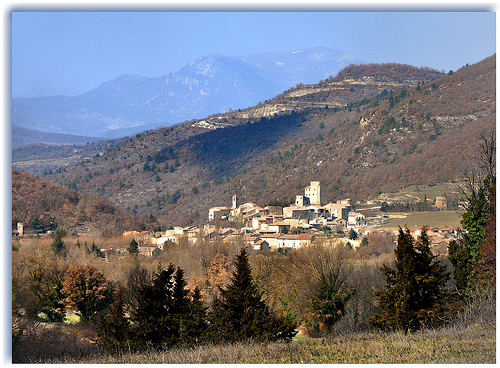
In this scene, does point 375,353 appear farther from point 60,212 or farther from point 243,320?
point 60,212

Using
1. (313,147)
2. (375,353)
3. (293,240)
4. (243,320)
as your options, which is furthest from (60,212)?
(375,353)

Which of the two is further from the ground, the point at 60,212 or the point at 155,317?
the point at 60,212

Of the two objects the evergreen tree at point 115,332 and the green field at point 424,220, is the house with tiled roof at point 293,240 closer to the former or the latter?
the green field at point 424,220

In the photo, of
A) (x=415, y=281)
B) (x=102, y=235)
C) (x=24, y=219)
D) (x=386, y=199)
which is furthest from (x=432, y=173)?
(x=415, y=281)

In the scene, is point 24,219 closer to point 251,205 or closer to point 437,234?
point 251,205

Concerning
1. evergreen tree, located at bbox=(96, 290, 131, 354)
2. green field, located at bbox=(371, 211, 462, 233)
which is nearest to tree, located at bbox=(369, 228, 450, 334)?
evergreen tree, located at bbox=(96, 290, 131, 354)

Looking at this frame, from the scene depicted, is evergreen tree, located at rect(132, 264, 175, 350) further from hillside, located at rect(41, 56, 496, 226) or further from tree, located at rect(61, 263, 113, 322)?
hillside, located at rect(41, 56, 496, 226)
